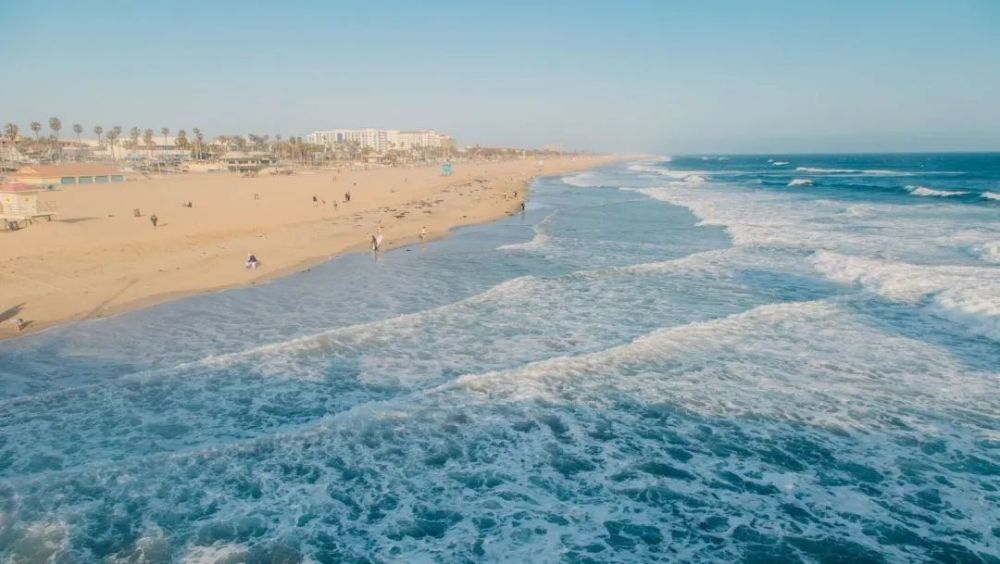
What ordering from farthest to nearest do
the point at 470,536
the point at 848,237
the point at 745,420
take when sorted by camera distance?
the point at 848,237, the point at 745,420, the point at 470,536

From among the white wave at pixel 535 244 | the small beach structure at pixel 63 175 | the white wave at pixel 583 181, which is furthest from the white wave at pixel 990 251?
the small beach structure at pixel 63 175

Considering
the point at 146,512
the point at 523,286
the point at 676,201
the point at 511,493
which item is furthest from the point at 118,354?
the point at 676,201

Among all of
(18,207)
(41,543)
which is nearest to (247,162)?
(18,207)

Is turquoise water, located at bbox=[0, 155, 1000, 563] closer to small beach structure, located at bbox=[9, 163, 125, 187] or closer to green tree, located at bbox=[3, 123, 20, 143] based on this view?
small beach structure, located at bbox=[9, 163, 125, 187]

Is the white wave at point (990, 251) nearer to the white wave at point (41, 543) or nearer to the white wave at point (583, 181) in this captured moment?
the white wave at point (41, 543)

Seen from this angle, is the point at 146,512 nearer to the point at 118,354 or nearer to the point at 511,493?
the point at 511,493

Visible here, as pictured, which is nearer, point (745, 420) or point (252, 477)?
point (252, 477)

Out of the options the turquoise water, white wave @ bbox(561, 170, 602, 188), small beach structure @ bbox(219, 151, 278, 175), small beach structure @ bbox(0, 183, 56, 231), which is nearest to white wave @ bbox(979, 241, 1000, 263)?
the turquoise water
